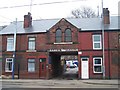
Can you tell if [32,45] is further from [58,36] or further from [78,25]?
[78,25]

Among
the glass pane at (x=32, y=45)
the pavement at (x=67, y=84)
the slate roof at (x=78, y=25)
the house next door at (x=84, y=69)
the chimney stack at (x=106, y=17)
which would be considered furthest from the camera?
the glass pane at (x=32, y=45)

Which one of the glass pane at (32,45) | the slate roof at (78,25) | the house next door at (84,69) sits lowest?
the house next door at (84,69)

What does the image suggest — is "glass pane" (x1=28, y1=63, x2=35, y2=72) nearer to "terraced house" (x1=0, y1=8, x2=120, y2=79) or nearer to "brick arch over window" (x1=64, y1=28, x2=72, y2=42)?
"terraced house" (x1=0, y1=8, x2=120, y2=79)

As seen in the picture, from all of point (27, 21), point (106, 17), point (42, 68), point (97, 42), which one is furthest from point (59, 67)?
point (106, 17)

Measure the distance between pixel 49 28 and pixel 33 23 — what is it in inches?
205

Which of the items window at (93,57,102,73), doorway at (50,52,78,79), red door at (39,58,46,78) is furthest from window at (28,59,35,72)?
window at (93,57,102,73)

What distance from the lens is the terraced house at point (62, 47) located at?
3195cm

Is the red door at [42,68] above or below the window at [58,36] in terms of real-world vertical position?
below

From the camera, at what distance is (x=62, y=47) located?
33156mm

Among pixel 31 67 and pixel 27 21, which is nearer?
pixel 31 67

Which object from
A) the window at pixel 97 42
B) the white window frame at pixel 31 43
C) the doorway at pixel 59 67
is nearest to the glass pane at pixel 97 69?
the window at pixel 97 42

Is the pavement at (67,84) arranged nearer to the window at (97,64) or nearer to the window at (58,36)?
the window at (97,64)

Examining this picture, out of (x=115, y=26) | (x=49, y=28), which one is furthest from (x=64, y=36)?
(x=115, y=26)

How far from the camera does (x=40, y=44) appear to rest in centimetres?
3406
